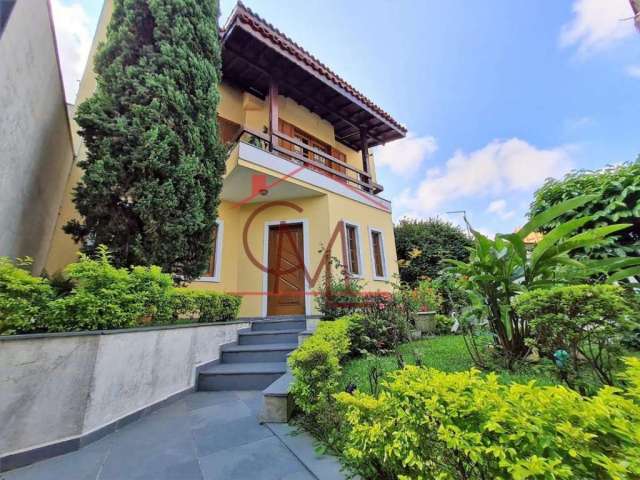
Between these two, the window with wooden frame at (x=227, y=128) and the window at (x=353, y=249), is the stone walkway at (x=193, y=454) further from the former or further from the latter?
the window with wooden frame at (x=227, y=128)

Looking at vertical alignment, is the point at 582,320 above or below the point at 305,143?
→ below

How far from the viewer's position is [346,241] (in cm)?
→ 774

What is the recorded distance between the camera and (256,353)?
4547 millimetres

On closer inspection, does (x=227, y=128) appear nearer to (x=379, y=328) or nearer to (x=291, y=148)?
(x=291, y=148)

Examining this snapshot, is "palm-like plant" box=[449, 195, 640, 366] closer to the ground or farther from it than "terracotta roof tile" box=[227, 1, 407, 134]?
closer to the ground

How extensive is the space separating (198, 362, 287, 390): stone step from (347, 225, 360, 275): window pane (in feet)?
13.8

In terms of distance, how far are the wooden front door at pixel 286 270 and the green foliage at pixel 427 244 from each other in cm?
504

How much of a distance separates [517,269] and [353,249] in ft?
17.3

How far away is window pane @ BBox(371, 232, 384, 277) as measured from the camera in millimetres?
8523

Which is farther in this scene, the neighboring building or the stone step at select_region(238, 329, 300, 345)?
the stone step at select_region(238, 329, 300, 345)

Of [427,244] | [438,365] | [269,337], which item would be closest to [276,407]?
[438,365]

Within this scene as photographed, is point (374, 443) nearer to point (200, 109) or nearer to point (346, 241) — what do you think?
point (200, 109)

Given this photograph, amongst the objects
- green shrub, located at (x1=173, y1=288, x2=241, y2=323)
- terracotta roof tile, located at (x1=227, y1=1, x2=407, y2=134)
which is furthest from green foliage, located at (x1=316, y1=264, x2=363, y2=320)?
terracotta roof tile, located at (x1=227, y1=1, x2=407, y2=134)

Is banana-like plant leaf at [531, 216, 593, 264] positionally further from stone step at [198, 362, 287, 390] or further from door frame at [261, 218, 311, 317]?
door frame at [261, 218, 311, 317]
